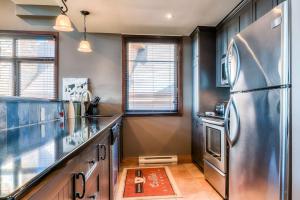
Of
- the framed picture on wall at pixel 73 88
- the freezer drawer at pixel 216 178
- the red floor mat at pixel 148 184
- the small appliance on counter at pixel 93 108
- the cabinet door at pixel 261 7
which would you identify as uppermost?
the cabinet door at pixel 261 7

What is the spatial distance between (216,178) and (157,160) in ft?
4.51

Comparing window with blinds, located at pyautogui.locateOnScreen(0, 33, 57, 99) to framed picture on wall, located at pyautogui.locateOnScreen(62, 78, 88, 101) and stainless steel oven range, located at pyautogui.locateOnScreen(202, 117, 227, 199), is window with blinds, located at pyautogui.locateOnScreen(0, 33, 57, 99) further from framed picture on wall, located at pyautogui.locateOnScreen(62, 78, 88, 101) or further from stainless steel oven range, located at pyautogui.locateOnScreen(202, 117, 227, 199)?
stainless steel oven range, located at pyautogui.locateOnScreen(202, 117, 227, 199)

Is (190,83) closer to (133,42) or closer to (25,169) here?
(133,42)

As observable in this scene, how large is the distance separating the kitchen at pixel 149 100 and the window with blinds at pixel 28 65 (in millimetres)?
18

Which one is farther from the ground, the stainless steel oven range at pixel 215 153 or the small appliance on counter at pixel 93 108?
the small appliance on counter at pixel 93 108

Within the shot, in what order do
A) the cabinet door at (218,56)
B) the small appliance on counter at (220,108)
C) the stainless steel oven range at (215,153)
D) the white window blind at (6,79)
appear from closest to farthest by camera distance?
1. the stainless steel oven range at (215,153)
2. the small appliance on counter at (220,108)
3. the cabinet door at (218,56)
4. the white window blind at (6,79)

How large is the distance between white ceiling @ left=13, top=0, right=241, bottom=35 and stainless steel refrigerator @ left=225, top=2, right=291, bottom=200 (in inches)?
38.2

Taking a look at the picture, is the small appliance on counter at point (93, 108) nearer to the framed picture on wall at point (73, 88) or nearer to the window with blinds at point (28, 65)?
the framed picture on wall at point (73, 88)

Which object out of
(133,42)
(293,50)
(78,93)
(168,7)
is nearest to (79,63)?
(78,93)

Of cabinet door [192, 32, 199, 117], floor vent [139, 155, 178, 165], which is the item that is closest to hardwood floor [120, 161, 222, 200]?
floor vent [139, 155, 178, 165]

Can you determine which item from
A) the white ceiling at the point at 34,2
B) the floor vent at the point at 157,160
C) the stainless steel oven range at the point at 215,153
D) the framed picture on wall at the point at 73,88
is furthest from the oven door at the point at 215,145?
the white ceiling at the point at 34,2

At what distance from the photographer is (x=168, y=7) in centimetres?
268

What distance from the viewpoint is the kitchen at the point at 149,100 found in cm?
116

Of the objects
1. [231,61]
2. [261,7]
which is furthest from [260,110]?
[261,7]
